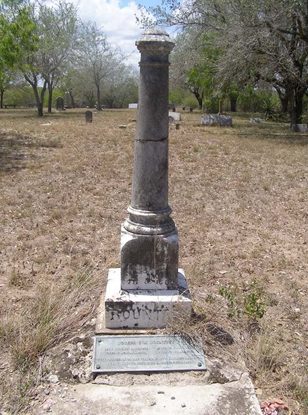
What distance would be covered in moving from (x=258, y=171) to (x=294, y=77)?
851cm

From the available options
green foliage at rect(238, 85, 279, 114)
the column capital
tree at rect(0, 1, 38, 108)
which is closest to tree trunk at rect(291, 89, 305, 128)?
tree at rect(0, 1, 38, 108)

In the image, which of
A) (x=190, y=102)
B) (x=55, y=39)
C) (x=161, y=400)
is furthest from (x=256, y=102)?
(x=161, y=400)

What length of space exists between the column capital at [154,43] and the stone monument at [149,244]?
18cm

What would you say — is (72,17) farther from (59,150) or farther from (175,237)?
(175,237)

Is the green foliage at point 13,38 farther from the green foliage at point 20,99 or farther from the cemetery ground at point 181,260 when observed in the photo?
the green foliage at point 20,99

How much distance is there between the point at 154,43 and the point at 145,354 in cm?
211

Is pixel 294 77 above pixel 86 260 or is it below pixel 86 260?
above

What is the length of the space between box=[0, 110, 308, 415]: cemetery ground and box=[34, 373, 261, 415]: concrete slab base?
0.47 ft

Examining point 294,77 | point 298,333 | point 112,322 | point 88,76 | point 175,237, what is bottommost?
point 298,333

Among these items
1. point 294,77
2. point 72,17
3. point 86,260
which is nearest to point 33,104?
point 72,17

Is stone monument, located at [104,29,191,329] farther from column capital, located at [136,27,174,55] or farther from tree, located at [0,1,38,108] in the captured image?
tree, located at [0,1,38,108]

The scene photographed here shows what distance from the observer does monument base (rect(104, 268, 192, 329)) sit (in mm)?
3117

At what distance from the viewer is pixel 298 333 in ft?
11.8

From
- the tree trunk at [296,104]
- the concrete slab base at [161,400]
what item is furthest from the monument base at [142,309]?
the tree trunk at [296,104]
